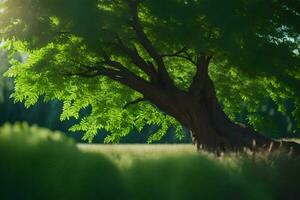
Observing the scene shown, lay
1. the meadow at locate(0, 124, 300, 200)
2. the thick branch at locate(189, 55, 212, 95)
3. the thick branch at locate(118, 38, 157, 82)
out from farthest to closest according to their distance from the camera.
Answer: the thick branch at locate(189, 55, 212, 95) → the thick branch at locate(118, 38, 157, 82) → the meadow at locate(0, 124, 300, 200)

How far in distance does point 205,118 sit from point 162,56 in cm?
264

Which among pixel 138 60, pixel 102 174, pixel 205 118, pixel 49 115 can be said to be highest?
pixel 49 115

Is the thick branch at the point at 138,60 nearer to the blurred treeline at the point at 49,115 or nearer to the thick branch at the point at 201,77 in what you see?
the thick branch at the point at 201,77

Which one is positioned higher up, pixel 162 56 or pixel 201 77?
pixel 162 56

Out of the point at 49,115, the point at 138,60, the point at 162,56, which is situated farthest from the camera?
the point at 49,115

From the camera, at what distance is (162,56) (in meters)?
20.6

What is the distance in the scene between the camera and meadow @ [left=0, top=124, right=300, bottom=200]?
953cm

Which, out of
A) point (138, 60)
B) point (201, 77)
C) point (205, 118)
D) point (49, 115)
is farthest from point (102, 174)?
point (49, 115)

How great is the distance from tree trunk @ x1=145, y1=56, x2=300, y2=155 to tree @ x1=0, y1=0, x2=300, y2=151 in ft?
0.12

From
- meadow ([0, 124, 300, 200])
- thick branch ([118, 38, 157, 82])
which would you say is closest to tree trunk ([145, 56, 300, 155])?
thick branch ([118, 38, 157, 82])

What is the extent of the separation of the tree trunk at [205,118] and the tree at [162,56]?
4 centimetres

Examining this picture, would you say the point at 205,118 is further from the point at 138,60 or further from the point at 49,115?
the point at 49,115

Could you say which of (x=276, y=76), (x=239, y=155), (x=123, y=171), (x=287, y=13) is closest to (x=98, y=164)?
(x=123, y=171)

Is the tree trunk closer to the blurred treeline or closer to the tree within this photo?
the tree
